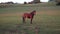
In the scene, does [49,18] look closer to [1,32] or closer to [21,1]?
[21,1]

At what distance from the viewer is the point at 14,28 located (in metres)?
1.17

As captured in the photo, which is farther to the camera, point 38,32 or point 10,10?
point 10,10

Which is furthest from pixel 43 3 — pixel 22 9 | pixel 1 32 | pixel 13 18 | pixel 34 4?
pixel 1 32

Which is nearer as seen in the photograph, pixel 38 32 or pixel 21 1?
pixel 38 32

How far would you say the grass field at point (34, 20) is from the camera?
1.13m

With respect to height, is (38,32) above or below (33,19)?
below

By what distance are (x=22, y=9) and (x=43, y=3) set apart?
0.20m

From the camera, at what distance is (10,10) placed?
1.23 m

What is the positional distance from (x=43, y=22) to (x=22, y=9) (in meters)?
0.23

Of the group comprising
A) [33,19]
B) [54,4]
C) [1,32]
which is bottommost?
[1,32]

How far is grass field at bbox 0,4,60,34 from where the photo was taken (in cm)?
113

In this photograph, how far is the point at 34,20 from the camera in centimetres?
116

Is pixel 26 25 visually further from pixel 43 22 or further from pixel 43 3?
pixel 43 3

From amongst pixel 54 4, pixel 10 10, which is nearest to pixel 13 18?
pixel 10 10
